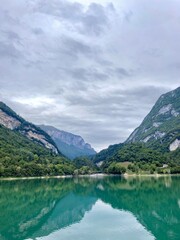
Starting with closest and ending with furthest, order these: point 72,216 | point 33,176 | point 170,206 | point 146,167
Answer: point 72,216 → point 170,206 → point 33,176 → point 146,167

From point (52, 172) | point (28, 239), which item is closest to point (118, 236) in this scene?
point (28, 239)

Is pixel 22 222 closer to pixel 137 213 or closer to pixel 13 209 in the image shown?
pixel 13 209

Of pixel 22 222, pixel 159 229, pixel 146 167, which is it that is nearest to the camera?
pixel 159 229

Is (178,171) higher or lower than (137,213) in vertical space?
higher

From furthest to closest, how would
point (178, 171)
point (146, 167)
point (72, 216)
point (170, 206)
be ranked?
point (146, 167)
point (178, 171)
point (170, 206)
point (72, 216)

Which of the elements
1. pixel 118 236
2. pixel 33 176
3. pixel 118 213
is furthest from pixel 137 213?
pixel 33 176

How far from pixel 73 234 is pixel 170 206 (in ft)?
78.9

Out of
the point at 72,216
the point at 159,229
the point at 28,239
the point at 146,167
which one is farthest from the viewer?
the point at 146,167

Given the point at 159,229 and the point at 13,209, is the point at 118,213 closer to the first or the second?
the point at 159,229

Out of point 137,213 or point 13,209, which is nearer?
point 137,213

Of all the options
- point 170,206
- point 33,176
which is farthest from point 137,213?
point 33,176

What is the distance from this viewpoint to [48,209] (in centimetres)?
5516

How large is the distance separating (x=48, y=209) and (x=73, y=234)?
21.8 meters

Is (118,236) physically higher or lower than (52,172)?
lower
